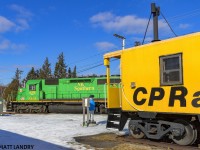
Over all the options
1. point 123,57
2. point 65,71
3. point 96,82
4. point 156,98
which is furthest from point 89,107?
point 65,71

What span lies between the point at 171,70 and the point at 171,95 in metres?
0.74

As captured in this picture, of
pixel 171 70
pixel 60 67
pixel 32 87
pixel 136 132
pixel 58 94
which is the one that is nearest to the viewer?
pixel 171 70

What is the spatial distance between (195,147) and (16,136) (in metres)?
6.64

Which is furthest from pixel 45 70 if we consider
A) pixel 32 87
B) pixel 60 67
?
pixel 32 87

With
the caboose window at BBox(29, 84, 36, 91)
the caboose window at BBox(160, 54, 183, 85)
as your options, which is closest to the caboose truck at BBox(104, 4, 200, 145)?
the caboose window at BBox(160, 54, 183, 85)

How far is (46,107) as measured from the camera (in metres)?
30.5

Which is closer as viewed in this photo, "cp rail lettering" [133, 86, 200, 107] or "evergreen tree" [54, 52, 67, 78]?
"cp rail lettering" [133, 86, 200, 107]

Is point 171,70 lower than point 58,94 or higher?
higher

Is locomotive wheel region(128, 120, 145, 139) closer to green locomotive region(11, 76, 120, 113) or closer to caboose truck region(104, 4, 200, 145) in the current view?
caboose truck region(104, 4, 200, 145)

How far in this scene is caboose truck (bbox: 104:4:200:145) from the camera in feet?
28.4

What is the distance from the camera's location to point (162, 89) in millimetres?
9445

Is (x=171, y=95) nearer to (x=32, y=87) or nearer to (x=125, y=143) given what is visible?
(x=125, y=143)

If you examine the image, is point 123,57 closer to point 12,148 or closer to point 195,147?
point 195,147

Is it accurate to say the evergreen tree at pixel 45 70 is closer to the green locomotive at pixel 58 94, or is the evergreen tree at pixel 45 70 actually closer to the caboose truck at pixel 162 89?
the green locomotive at pixel 58 94
